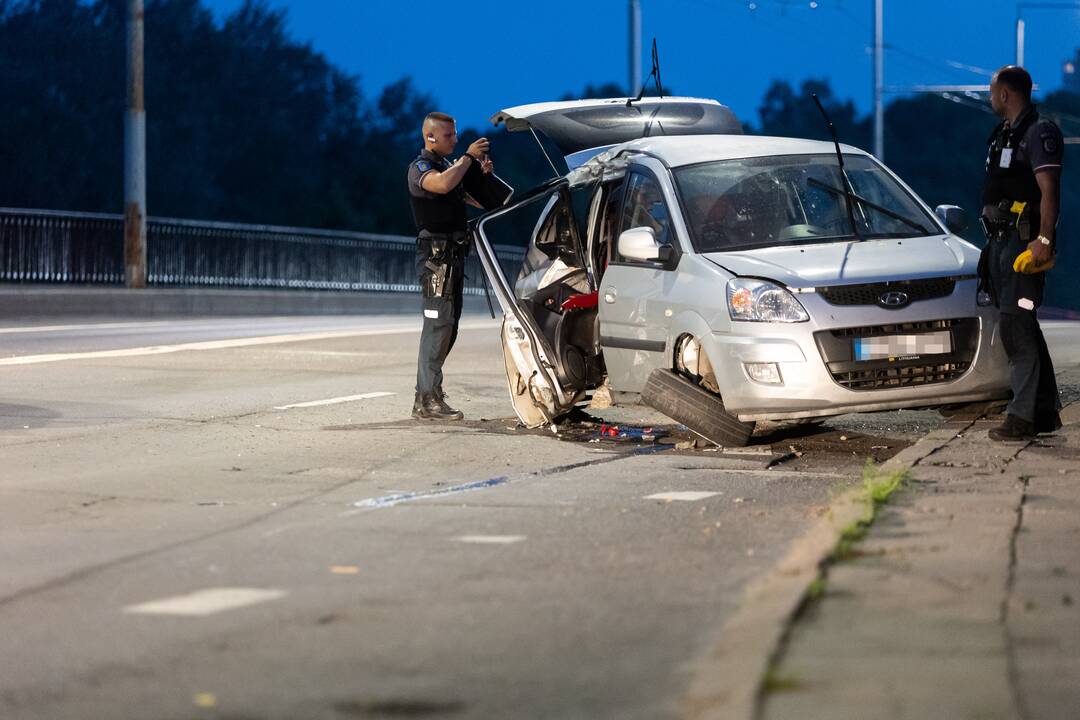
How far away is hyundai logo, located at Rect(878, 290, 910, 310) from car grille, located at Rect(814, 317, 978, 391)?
97mm

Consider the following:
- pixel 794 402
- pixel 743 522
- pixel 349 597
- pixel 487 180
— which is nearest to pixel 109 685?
pixel 349 597

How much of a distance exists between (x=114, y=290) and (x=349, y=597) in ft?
71.6

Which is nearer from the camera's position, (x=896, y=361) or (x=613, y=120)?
(x=896, y=361)

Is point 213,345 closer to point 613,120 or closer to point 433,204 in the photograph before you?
point 433,204

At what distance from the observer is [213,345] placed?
17438 millimetres

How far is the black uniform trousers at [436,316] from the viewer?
445 inches

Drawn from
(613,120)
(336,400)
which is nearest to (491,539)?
(613,120)

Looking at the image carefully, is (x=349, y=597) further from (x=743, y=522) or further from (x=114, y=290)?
(x=114, y=290)

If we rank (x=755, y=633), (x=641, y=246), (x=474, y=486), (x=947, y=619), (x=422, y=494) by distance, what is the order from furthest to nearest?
(x=641, y=246), (x=474, y=486), (x=422, y=494), (x=947, y=619), (x=755, y=633)

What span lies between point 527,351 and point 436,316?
98cm

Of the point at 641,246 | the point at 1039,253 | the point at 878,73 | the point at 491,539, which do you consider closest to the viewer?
the point at 491,539

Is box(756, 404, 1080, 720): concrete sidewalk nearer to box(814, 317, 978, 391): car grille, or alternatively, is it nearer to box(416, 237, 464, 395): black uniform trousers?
box(814, 317, 978, 391): car grille

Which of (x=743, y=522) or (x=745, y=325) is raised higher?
(x=745, y=325)

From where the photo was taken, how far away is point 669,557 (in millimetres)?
6113
